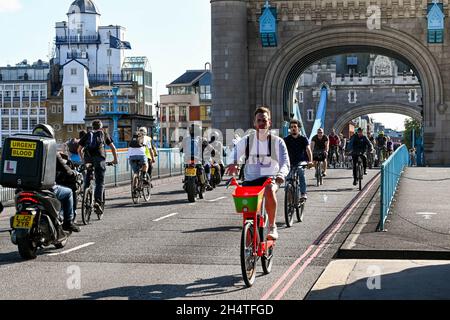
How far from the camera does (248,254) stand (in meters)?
8.51

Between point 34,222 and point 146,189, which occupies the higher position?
point 34,222

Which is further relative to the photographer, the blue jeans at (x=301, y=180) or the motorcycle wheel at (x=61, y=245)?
the blue jeans at (x=301, y=180)

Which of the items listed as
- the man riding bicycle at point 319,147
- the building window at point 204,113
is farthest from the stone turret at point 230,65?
the building window at point 204,113

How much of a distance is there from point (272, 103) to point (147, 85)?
272 ft

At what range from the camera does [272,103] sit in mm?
46031

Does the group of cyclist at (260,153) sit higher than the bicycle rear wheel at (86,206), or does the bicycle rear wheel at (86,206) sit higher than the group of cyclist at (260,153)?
the group of cyclist at (260,153)

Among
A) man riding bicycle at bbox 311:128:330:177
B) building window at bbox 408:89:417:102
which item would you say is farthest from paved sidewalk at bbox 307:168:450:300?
building window at bbox 408:89:417:102

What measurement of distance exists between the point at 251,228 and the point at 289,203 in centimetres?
557

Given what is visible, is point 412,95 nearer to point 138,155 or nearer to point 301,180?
point 138,155

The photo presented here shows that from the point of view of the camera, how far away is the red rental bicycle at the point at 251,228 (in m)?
8.41

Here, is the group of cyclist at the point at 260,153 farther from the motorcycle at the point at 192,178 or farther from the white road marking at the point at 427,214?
the white road marking at the point at 427,214

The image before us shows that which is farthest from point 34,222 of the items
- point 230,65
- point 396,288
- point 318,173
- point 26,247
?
point 230,65

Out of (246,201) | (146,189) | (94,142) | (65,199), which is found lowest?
(146,189)

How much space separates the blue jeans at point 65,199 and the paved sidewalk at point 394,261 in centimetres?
357
